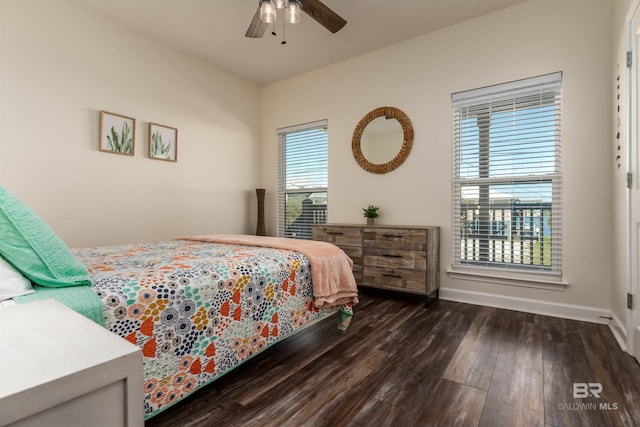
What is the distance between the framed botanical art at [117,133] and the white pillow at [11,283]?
240cm

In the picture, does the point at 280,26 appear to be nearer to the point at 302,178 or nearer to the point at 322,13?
the point at 322,13

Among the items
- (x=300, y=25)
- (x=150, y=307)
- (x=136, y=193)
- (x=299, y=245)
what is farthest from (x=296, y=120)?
(x=150, y=307)

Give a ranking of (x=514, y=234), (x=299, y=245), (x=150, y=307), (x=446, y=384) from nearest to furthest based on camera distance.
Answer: (x=150, y=307), (x=446, y=384), (x=299, y=245), (x=514, y=234)

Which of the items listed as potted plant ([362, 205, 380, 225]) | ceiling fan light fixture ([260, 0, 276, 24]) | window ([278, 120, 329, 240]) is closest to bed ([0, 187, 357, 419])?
potted plant ([362, 205, 380, 225])

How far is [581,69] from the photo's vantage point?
2.63 metres

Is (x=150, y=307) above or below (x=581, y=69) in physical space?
below

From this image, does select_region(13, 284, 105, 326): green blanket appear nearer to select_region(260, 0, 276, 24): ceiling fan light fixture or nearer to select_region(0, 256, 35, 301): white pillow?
select_region(0, 256, 35, 301): white pillow

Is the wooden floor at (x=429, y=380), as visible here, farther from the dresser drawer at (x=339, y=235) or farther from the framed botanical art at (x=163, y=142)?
the framed botanical art at (x=163, y=142)

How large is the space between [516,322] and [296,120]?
3.47 metres

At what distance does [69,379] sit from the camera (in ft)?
1.60

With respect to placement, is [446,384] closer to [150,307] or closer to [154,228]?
[150,307]

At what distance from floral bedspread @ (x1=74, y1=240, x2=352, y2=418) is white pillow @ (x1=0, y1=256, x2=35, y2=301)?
0.68ft

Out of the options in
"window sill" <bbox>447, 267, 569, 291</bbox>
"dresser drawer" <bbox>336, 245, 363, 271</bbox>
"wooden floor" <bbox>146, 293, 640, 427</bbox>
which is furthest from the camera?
"dresser drawer" <bbox>336, 245, 363, 271</bbox>

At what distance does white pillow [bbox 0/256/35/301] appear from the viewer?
0.99 metres
